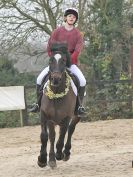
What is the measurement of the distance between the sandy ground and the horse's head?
1.53m

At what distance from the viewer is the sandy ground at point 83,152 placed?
8.26 m

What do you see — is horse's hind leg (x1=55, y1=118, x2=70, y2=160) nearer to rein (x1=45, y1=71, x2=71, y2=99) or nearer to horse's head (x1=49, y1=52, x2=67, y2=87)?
rein (x1=45, y1=71, x2=71, y2=99)

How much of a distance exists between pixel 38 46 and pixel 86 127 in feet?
32.5

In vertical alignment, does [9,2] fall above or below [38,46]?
above

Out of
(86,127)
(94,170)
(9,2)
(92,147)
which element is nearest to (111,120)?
(86,127)

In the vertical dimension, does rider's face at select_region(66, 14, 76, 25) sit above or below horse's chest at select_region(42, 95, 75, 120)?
above

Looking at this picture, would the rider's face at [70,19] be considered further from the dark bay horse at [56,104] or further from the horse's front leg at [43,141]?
the horse's front leg at [43,141]

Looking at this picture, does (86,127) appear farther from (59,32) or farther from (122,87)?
(59,32)

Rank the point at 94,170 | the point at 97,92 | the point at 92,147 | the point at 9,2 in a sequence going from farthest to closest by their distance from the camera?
1. the point at 9,2
2. the point at 97,92
3. the point at 92,147
4. the point at 94,170

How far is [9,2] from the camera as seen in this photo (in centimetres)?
2331

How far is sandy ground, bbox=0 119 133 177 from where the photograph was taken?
8.26 m

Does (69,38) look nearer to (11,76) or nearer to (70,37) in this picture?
(70,37)

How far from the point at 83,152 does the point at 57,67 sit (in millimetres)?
3588

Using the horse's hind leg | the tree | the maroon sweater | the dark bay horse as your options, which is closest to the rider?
the maroon sweater
